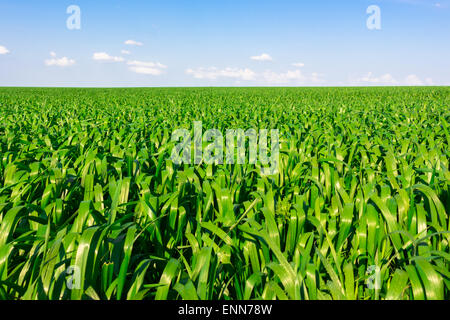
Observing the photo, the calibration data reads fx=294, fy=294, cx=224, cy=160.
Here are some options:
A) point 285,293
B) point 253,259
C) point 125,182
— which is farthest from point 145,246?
point 285,293

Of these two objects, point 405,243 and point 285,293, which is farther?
point 405,243

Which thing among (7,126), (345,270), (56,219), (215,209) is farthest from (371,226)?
(7,126)

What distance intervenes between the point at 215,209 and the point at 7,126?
6.03m

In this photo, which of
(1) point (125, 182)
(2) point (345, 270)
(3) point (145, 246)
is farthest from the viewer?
(1) point (125, 182)

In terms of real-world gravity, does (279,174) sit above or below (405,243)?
above

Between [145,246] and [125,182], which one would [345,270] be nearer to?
[145,246]

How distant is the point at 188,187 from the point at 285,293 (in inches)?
55.8

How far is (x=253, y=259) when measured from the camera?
1929mm

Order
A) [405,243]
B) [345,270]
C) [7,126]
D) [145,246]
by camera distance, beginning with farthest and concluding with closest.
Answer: [7,126] → [145,246] → [405,243] → [345,270]
